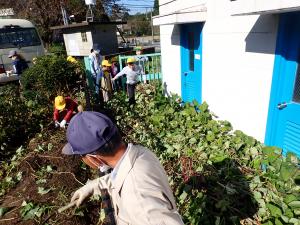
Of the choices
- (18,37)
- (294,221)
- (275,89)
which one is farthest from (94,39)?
(294,221)

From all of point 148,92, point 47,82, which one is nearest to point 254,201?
point 148,92

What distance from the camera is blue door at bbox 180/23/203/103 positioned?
5.23 meters

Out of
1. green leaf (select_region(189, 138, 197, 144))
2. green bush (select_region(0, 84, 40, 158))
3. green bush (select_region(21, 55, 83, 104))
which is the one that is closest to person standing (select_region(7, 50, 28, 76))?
green bush (select_region(21, 55, 83, 104))

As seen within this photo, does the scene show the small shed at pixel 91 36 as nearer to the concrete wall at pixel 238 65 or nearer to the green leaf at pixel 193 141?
the concrete wall at pixel 238 65

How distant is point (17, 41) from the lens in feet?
31.9

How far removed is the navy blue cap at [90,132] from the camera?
1.33 meters

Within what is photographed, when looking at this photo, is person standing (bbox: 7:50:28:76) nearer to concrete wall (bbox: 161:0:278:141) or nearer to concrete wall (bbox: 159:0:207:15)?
concrete wall (bbox: 159:0:207:15)

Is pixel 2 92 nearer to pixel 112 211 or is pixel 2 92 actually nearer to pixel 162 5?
pixel 162 5

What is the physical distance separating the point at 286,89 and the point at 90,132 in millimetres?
2913

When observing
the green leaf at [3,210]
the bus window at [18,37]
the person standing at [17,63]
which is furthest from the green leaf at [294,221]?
the bus window at [18,37]

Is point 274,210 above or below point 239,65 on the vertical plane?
below

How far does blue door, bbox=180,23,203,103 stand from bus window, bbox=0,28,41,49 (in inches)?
284

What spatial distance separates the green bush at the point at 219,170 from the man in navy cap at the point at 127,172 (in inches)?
69.1

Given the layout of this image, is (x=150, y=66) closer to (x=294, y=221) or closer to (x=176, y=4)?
(x=176, y=4)
